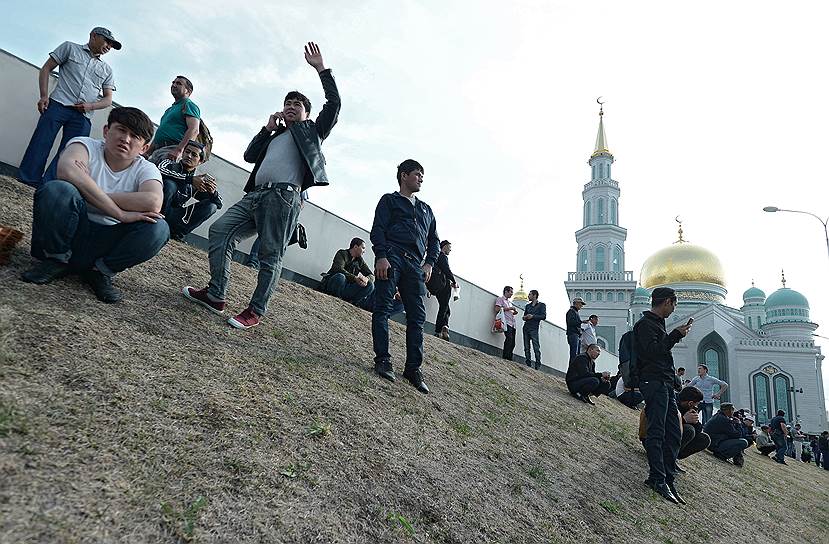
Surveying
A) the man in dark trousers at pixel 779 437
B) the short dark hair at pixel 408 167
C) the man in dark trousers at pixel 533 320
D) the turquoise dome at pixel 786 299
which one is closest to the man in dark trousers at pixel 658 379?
the short dark hair at pixel 408 167

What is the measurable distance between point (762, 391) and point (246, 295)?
51.8 m

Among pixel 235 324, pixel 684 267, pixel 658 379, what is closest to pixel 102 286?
pixel 235 324

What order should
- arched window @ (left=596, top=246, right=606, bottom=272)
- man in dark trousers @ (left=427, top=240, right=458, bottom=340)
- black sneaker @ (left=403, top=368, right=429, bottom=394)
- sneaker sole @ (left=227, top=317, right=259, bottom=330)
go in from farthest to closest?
arched window @ (left=596, top=246, right=606, bottom=272), man in dark trousers @ (left=427, top=240, right=458, bottom=340), black sneaker @ (left=403, top=368, right=429, bottom=394), sneaker sole @ (left=227, top=317, right=259, bottom=330)

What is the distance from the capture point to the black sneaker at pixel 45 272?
3.49 metres

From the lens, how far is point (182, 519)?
7.13ft

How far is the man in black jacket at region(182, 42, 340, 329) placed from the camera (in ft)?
14.7

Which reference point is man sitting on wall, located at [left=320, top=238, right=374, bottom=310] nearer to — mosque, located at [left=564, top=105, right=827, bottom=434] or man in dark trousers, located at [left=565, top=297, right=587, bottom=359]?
man in dark trousers, located at [left=565, top=297, right=587, bottom=359]

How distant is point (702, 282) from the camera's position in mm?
52969

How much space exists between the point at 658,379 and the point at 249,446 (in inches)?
171

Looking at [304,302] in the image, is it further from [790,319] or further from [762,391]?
[790,319]

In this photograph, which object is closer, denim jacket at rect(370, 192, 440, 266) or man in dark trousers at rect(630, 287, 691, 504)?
denim jacket at rect(370, 192, 440, 266)

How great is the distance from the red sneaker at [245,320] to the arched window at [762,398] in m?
51.2

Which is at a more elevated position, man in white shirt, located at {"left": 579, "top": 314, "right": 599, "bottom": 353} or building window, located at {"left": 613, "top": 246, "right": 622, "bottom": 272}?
building window, located at {"left": 613, "top": 246, "right": 622, "bottom": 272}

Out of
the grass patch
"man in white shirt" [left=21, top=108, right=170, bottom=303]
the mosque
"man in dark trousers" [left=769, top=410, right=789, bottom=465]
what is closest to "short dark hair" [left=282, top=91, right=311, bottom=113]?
"man in white shirt" [left=21, top=108, right=170, bottom=303]
